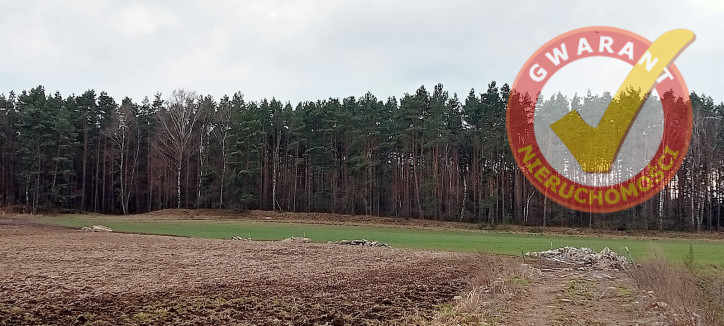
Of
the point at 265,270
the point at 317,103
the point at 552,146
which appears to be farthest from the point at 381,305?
the point at 317,103

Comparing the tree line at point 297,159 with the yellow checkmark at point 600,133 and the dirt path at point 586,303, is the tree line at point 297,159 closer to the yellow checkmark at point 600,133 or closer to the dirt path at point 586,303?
the yellow checkmark at point 600,133

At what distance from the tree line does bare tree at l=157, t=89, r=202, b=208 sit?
7.2 inches

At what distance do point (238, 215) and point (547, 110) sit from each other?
33.8 meters

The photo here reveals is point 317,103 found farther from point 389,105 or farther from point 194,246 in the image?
point 194,246

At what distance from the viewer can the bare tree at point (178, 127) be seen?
5869cm

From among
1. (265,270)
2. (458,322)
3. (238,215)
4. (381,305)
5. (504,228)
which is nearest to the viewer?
(458,322)

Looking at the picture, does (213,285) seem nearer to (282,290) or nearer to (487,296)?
(282,290)

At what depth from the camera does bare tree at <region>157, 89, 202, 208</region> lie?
5869 centimetres

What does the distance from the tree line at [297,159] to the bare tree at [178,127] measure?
0.60ft

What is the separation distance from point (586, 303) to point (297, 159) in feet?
164

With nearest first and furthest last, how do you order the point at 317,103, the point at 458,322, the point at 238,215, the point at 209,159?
1. the point at 458,322
2. the point at 238,215
3. the point at 209,159
4. the point at 317,103

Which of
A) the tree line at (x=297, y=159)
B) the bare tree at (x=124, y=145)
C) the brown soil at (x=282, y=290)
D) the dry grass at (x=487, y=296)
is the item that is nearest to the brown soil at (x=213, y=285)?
the brown soil at (x=282, y=290)

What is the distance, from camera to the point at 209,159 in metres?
62.2
